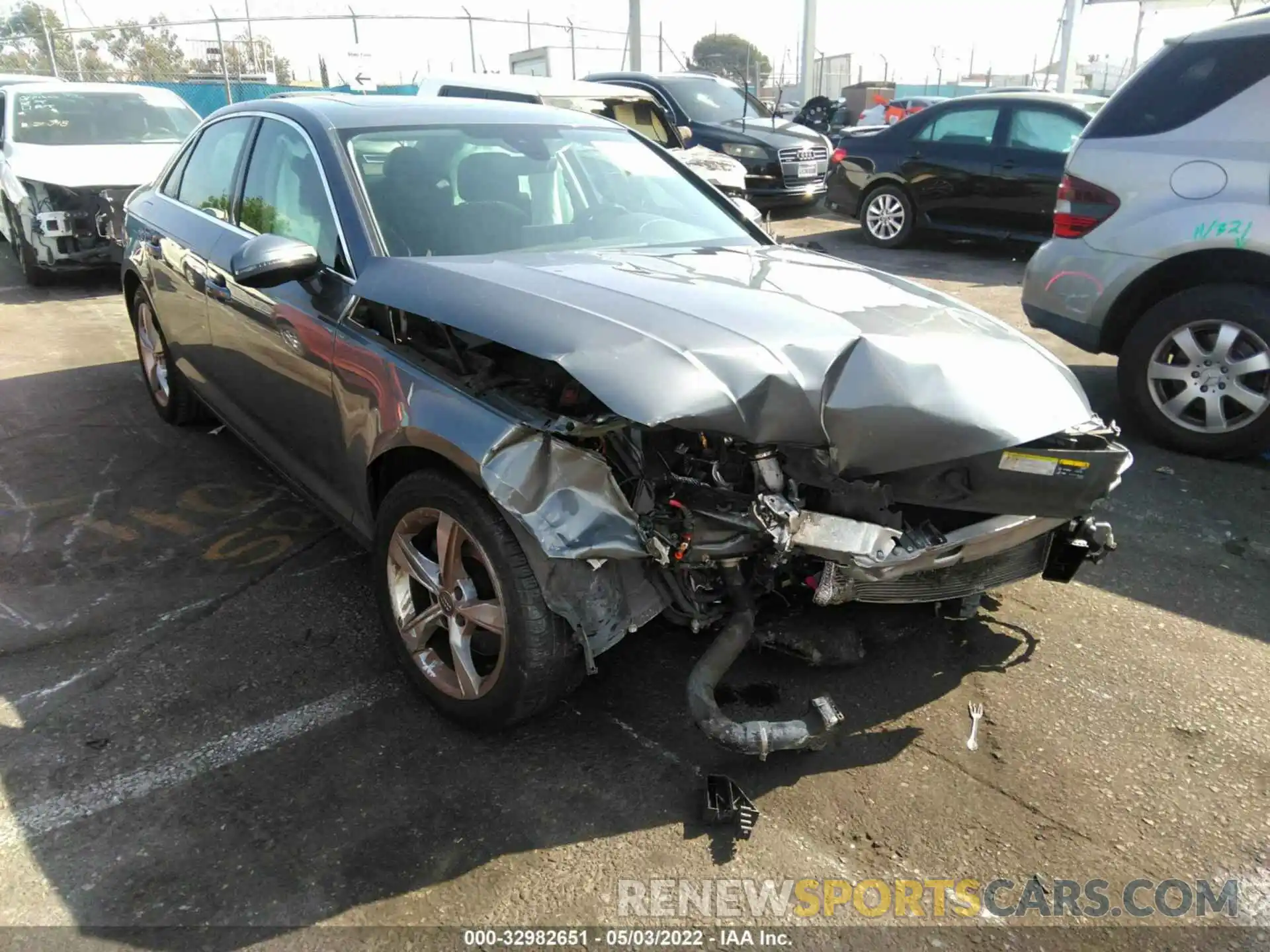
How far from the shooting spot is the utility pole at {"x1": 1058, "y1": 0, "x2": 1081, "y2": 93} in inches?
947

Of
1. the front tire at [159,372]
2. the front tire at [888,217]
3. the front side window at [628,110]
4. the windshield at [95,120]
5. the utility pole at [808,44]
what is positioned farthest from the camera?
the utility pole at [808,44]

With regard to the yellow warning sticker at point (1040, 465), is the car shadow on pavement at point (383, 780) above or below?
below

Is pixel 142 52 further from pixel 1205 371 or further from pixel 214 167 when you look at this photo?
pixel 1205 371

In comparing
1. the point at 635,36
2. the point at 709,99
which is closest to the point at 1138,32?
the point at 635,36

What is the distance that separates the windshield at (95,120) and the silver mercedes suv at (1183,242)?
8.91 meters

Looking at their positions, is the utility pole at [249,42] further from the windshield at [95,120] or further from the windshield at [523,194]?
the windshield at [523,194]

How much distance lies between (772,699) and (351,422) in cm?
162

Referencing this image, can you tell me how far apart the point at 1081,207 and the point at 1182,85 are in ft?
2.31

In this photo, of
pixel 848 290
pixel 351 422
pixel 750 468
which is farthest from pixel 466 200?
pixel 750 468

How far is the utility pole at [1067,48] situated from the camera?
24.1m

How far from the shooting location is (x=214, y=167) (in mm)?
4348

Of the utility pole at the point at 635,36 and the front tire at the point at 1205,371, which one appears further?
the utility pole at the point at 635,36

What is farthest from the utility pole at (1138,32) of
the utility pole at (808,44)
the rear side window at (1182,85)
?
the rear side window at (1182,85)

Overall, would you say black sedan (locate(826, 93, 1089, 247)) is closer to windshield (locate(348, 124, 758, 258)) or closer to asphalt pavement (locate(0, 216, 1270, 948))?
asphalt pavement (locate(0, 216, 1270, 948))
